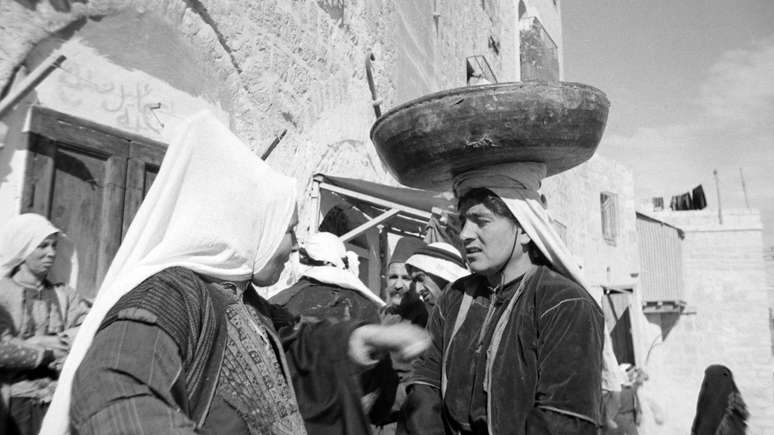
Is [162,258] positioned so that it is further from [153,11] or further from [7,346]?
[153,11]

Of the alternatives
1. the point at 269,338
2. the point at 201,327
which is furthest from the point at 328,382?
the point at 201,327

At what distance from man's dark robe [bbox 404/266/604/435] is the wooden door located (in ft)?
8.44

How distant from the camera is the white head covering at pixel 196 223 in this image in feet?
4.90

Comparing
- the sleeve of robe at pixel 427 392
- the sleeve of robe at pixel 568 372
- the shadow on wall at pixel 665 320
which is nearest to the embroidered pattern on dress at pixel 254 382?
the sleeve of robe at pixel 427 392

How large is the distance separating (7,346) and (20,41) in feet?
5.75

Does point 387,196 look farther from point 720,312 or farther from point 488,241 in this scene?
point 720,312

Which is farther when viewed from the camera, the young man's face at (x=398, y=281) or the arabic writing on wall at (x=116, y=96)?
the young man's face at (x=398, y=281)

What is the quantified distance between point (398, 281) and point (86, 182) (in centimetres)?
238

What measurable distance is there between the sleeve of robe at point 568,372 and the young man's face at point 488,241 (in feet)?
1.26

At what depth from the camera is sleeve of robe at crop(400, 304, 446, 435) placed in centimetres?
235

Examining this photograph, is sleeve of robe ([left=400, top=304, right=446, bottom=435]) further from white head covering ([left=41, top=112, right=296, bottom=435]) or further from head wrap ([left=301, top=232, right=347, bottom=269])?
head wrap ([left=301, top=232, right=347, bottom=269])

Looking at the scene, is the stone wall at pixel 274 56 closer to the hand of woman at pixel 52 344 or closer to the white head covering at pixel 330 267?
the hand of woman at pixel 52 344

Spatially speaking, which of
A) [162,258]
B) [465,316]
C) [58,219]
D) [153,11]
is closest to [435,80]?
[153,11]

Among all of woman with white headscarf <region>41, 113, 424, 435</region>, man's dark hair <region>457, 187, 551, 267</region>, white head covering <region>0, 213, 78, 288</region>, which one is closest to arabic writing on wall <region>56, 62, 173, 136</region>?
white head covering <region>0, 213, 78, 288</region>
